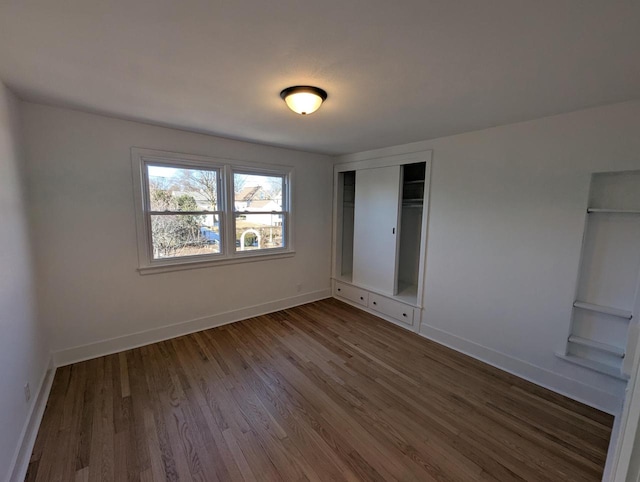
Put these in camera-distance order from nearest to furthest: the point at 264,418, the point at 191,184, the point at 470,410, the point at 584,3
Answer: the point at 584,3
the point at 264,418
the point at 470,410
the point at 191,184

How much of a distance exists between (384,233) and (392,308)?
104 cm

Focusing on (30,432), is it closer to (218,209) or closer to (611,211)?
(218,209)

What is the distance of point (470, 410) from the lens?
2217mm

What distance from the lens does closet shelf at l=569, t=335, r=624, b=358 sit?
222cm

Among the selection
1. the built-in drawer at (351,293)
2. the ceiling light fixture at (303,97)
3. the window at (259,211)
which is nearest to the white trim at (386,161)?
the window at (259,211)


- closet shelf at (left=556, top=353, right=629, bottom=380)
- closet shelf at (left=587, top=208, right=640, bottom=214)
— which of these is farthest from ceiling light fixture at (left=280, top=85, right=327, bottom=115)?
closet shelf at (left=556, top=353, right=629, bottom=380)

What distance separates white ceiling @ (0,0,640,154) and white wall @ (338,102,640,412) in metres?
0.31

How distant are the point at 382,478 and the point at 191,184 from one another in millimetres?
3252

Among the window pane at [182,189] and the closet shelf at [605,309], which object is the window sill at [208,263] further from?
the closet shelf at [605,309]

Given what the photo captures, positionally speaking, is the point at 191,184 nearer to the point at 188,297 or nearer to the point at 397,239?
the point at 188,297

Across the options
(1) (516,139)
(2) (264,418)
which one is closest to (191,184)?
(2) (264,418)

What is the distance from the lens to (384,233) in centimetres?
386

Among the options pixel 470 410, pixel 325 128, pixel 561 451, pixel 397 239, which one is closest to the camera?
pixel 561 451

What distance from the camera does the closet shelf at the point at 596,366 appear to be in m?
2.19
